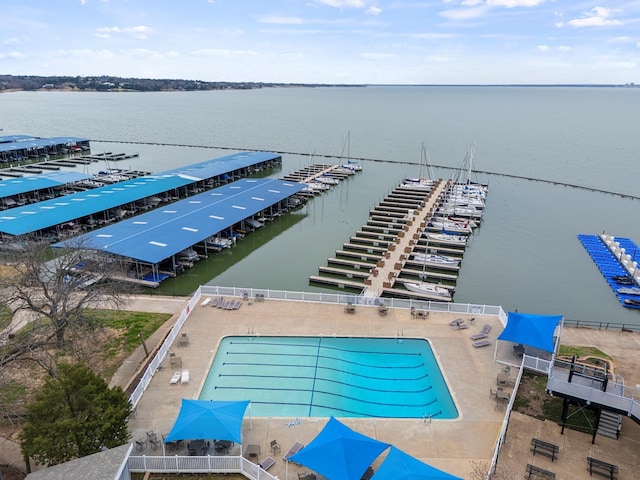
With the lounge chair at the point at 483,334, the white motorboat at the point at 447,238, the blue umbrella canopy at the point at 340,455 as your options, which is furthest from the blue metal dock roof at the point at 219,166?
the blue umbrella canopy at the point at 340,455

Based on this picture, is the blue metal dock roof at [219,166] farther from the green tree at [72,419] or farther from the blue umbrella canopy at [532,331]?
the blue umbrella canopy at [532,331]

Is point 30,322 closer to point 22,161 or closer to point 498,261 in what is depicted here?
point 498,261

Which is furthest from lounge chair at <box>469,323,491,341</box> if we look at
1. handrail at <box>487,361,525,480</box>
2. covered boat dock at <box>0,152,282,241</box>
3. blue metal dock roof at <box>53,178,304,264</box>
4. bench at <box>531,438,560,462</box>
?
covered boat dock at <box>0,152,282,241</box>

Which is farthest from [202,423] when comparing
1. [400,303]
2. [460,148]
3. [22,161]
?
[460,148]

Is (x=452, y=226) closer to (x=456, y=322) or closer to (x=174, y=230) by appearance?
(x=456, y=322)

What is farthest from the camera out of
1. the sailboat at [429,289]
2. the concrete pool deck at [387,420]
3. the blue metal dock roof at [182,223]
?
the blue metal dock roof at [182,223]

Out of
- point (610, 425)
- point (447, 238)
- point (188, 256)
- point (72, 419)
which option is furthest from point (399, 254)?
point (72, 419)
